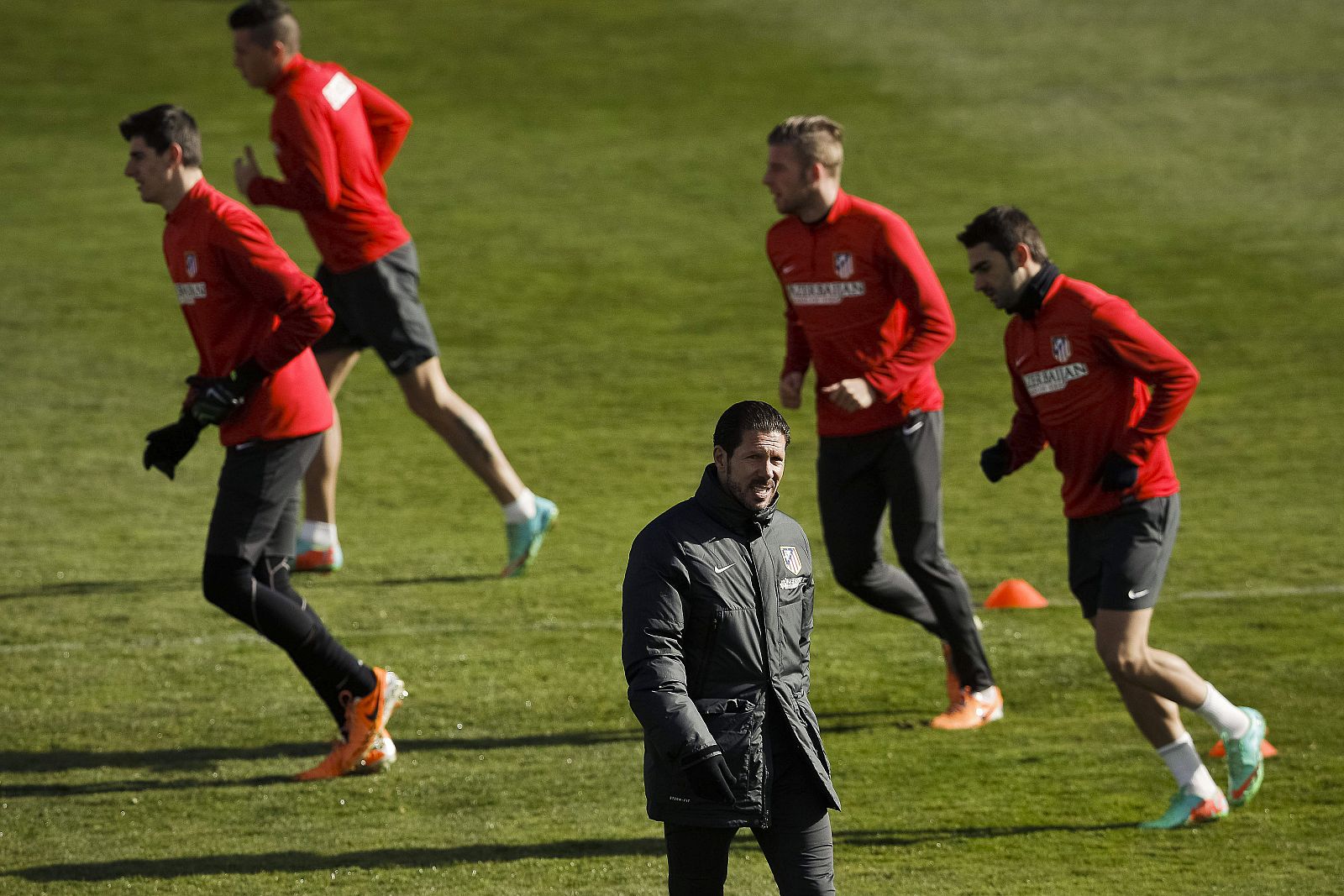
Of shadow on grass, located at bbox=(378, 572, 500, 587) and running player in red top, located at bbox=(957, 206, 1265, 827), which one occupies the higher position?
running player in red top, located at bbox=(957, 206, 1265, 827)

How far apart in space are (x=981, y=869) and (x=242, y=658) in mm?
3690

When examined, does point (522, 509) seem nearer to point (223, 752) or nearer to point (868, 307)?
point (223, 752)

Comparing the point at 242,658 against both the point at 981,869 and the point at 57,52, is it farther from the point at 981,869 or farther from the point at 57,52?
the point at 57,52

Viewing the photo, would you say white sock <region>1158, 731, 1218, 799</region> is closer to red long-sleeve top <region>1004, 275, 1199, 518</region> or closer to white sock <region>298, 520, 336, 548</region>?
red long-sleeve top <region>1004, 275, 1199, 518</region>

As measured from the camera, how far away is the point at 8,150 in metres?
19.9

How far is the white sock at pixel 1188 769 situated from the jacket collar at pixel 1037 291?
1546 mm

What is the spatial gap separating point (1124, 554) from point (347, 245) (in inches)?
177

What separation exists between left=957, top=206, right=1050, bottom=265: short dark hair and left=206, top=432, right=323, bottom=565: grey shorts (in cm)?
261

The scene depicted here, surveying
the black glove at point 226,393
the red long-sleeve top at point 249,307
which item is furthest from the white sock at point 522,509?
the black glove at point 226,393

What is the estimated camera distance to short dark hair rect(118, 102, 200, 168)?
22.4ft

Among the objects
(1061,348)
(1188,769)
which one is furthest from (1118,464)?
(1188,769)

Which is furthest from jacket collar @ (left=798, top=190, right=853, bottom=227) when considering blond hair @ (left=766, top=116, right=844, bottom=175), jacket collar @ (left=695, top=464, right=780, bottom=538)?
jacket collar @ (left=695, top=464, right=780, bottom=538)

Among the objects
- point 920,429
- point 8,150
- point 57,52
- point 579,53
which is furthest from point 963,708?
point 57,52

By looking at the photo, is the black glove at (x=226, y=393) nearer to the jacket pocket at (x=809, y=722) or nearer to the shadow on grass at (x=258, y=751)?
the shadow on grass at (x=258, y=751)
